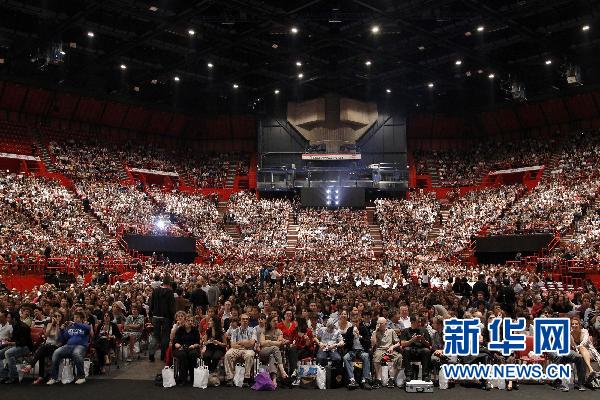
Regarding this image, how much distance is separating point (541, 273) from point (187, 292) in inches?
634

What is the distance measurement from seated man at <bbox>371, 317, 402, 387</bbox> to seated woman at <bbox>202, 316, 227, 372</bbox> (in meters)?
2.92

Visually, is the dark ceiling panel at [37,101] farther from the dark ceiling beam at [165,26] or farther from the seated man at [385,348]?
the seated man at [385,348]

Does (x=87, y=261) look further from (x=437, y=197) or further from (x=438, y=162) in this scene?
(x=438, y=162)

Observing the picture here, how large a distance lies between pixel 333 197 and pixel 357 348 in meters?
32.0

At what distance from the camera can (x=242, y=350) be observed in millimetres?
10531

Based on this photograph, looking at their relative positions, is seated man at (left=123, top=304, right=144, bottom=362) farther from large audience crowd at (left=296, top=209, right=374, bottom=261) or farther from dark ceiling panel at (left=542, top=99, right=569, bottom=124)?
dark ceiling panel at (left=542, top=99, right=569, bottom=124)

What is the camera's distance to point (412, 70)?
3756 cm

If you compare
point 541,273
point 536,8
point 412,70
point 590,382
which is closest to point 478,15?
point 536,8

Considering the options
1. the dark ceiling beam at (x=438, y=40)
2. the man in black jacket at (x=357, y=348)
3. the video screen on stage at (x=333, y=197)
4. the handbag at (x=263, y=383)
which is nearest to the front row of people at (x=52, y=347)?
the handbag at (x=263, y=383)

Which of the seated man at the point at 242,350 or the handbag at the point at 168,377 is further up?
the seated man at the point at 242,350

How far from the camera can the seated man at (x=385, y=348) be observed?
10.5 m

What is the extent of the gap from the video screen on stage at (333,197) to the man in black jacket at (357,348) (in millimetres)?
30918

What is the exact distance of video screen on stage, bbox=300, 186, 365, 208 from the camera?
139 feet

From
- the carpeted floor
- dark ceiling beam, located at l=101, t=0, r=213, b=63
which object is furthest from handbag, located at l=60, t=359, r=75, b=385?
dark ceiling beam, located at l=101, t=0, r=213, b=63
